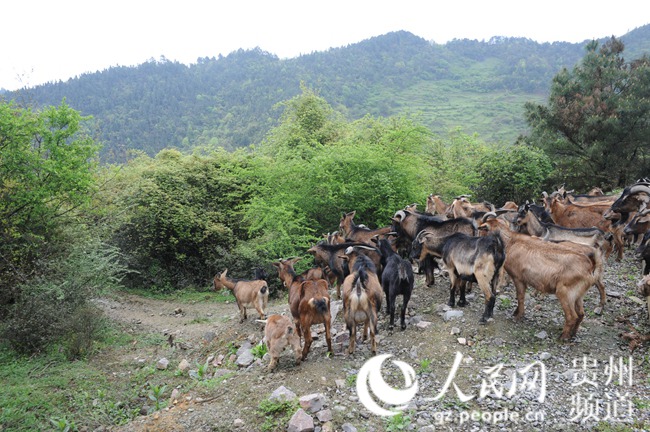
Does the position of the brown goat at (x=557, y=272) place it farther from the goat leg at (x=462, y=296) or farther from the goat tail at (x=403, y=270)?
the goat tail at (x=403, y=270)

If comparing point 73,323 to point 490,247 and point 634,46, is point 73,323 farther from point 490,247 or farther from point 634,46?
point 634,46

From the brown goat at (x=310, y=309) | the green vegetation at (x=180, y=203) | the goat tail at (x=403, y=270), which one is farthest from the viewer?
the green vegetation at (x=180, y=203)

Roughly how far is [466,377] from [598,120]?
2008 centimetres

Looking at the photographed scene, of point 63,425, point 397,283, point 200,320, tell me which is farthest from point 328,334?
point 200,320

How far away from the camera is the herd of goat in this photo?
6.65 metres

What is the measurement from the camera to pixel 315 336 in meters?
8.08

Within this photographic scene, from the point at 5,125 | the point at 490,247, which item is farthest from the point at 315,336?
the point at 5,125

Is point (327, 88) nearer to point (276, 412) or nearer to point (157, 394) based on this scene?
point (157, 394)

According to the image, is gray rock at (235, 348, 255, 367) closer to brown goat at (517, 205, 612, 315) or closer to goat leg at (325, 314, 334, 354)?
goat leg at (325, 314, 334, 354)

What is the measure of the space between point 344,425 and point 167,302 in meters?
11.9

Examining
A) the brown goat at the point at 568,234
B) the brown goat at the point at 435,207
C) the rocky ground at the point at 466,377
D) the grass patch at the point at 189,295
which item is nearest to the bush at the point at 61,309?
the rocky ground at the point at 466,377

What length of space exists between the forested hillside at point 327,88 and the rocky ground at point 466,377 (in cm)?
5135

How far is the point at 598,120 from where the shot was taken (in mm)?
21016

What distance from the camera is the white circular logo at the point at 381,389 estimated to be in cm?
561
